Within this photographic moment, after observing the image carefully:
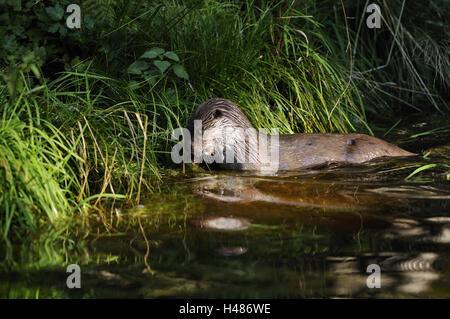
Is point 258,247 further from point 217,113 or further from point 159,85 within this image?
point 159,85

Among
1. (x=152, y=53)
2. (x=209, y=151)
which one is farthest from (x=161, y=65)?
(x=209, y=151)

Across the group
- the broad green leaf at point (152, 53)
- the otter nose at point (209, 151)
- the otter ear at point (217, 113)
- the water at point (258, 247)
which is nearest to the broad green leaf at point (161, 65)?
the broad green leaf at point (152, 53)

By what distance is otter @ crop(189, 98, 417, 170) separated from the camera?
14.7 ft

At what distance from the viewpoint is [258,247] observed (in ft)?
8.26

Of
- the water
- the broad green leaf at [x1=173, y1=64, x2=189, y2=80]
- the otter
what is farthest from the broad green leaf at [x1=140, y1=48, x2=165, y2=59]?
the water

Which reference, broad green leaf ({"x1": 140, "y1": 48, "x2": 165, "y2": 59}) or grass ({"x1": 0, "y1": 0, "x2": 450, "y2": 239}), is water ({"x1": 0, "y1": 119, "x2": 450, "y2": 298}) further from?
broad green leaf ({"x1": 140, "y1": 48, "x2": 165, "y2": 59})

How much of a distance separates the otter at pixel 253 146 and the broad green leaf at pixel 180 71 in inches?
11.6

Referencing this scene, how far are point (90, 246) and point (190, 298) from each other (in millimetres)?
737

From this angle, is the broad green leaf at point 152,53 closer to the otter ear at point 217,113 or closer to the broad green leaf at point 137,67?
the broad green leaf at point 137,67

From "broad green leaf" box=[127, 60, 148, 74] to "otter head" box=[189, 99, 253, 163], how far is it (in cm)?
55

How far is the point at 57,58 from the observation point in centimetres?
491

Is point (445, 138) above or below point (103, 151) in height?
above
